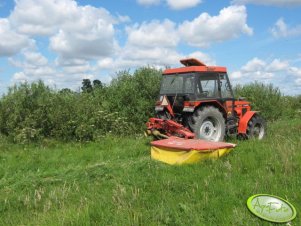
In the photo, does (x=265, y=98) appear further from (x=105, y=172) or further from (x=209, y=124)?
(x=105, y=172)

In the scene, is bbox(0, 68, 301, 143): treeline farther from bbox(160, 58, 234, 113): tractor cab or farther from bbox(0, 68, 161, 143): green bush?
bbox(160, 58, 234, 113): tractor cab

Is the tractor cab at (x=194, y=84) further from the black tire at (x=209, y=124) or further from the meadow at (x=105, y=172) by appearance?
the meadow at (x=105, y=172)

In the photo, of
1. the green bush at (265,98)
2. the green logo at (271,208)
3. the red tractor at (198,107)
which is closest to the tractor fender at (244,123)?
the red tractor at (198,107)

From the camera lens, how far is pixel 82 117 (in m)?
12.3

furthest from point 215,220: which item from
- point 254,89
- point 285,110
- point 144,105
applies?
point 285,110

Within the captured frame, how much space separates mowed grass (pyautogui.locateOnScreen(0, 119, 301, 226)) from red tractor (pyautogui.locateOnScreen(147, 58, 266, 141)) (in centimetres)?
167

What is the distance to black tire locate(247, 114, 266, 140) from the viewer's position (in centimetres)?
1182

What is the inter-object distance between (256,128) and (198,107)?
8.14 feet

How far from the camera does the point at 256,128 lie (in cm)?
1222

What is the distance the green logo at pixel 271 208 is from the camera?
484 centimetres

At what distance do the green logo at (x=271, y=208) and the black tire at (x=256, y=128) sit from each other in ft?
21.0

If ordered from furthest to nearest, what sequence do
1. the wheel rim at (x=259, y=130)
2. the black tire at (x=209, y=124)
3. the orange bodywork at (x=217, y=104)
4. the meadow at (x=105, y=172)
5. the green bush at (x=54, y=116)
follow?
the wheel rim at (x=259, y=130), the green bush at (x=54, y=116), the orange bodywork at (x=217, y=104), the black tire at (x=209, y=124), the meadow at (x=105, y=172)

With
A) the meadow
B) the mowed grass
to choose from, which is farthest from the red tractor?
the mowed grass

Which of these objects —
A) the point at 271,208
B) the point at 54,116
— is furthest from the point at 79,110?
the point at 271,208
